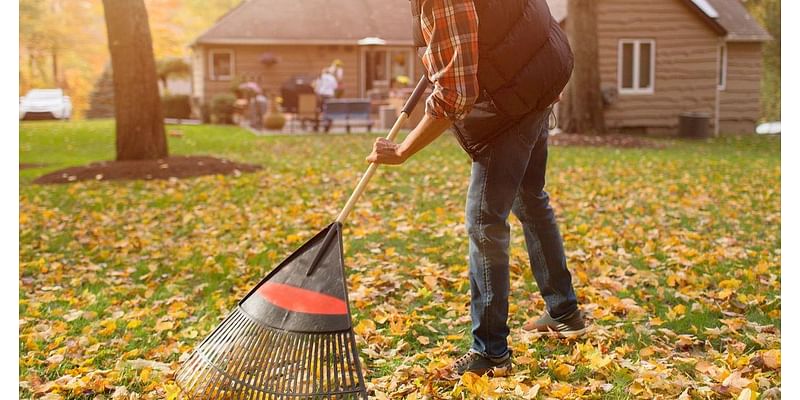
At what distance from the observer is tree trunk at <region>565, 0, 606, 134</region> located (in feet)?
55.9

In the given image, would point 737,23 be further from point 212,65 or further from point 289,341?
point 289,341

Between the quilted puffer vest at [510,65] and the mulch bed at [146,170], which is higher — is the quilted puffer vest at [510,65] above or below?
above

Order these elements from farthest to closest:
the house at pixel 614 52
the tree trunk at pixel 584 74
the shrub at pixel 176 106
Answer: the shrub at pixel 176 106
the house at pixel 614 52
the tree trunk at pixel 584 74

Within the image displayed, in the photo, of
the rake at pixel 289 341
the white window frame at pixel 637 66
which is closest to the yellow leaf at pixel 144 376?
the rake at pixel 289 341

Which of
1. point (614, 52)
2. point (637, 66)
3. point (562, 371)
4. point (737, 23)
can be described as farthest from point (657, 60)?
point (562, 371)

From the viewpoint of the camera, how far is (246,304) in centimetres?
331

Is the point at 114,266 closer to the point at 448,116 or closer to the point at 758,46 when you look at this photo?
the point at 448,116

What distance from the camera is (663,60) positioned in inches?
865

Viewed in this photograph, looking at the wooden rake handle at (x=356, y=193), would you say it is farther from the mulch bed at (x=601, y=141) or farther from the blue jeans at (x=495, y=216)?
the mulch bed at (x=601, y=141)

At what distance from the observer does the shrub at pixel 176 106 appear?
95.7 ft

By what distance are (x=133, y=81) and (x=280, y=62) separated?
16515 mm

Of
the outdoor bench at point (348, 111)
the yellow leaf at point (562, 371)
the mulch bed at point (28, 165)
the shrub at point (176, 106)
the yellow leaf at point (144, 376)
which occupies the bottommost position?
the yellow leaf at point (144, 376)

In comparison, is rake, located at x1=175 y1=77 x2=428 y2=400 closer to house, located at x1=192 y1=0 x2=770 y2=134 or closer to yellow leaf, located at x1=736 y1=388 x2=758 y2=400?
yellow leaf, located at x1=736 y1=388 x2=758 y2=400
